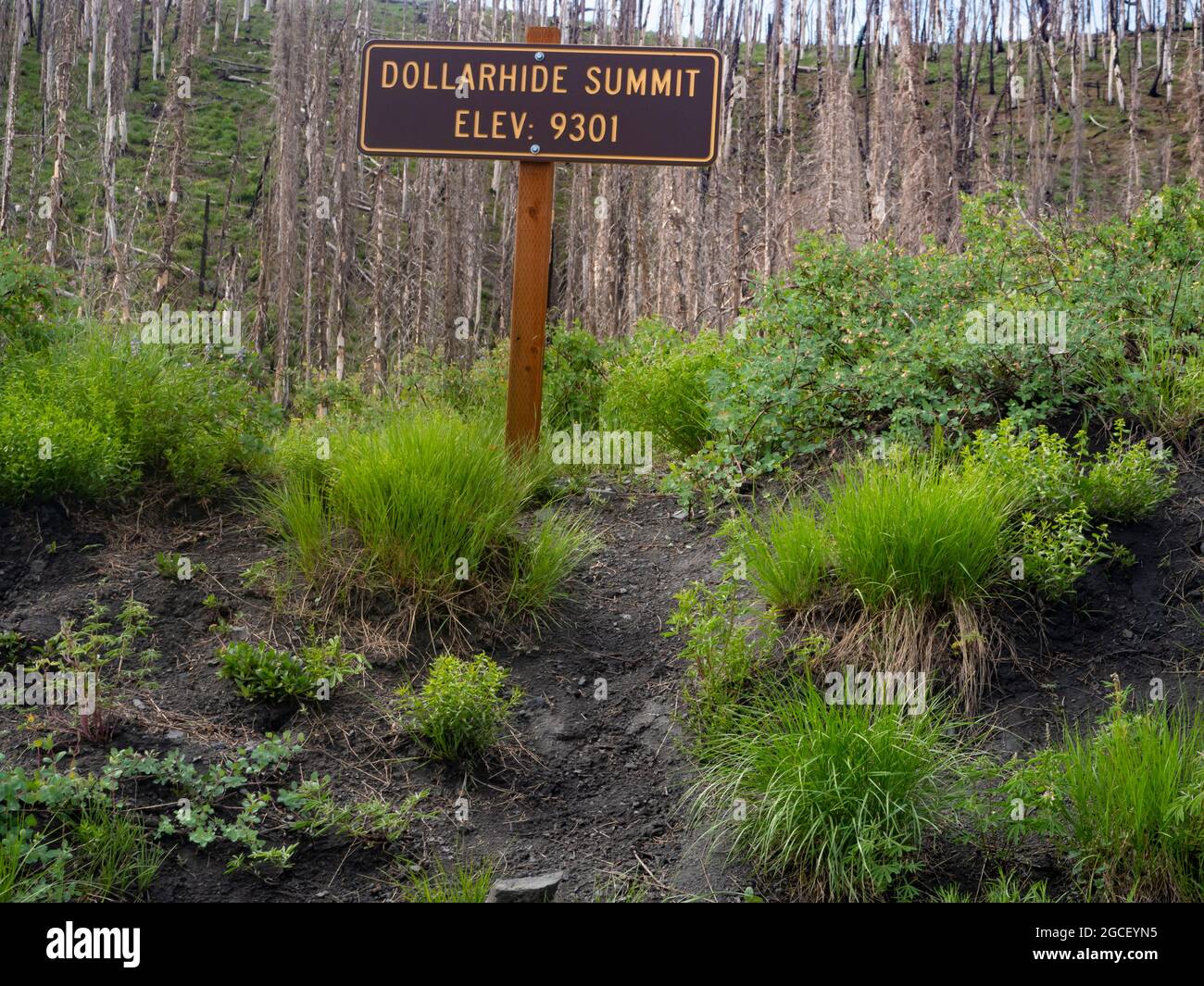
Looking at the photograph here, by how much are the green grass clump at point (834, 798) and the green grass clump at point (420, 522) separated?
1.71m

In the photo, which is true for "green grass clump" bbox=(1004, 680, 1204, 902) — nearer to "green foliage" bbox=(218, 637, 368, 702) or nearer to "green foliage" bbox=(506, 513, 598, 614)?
"green foliage" bbox=(506, 513, 598, 614)

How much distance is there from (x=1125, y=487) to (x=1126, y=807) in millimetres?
2127

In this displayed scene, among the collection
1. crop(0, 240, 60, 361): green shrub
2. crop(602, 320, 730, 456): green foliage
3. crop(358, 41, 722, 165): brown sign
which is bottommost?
crop(602, 320, 730, 456): green foliage

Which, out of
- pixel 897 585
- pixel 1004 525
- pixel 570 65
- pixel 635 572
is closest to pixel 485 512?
pixel 635 572

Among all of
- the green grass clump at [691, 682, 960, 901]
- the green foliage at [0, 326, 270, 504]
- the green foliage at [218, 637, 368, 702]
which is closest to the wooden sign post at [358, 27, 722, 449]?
the green foliage at [0, 326, 270, 504]

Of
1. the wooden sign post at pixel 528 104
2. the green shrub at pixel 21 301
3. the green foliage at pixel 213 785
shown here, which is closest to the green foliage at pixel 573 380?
the wooden sign post at pixel 528 104

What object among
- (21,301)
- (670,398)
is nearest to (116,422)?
(21,301)

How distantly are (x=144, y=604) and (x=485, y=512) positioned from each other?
5.44 feet

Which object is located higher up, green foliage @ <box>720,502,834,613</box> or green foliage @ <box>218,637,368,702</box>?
green foliage @ <box>720,502,834,613</box>

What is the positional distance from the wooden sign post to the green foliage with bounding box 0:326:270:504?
5.93 feet

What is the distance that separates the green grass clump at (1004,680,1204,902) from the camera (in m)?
3.12

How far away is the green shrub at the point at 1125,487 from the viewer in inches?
191

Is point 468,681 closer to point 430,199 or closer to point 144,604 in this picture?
point 144,604

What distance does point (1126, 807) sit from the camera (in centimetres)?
318
